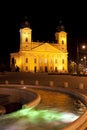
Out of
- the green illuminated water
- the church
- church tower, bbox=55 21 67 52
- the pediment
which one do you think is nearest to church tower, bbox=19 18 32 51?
the church

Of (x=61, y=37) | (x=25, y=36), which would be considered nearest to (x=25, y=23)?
(x=25, y=36)

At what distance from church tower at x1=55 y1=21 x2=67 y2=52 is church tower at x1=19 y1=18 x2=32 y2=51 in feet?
A: 39.2

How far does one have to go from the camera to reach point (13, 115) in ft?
44.5

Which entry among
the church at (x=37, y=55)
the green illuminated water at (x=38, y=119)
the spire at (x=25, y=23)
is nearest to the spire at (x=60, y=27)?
the church at (x=37, y=55)

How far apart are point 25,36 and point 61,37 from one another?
1446cm

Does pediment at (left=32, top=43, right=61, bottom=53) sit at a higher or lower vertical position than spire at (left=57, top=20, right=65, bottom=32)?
lower

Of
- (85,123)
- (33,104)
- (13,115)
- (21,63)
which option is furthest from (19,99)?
(21,63)

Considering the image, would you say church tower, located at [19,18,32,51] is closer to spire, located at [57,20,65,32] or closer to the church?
the church

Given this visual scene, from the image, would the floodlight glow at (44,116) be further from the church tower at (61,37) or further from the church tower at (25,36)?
the church tower at (61,37)

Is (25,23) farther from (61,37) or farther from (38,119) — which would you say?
(38,119)

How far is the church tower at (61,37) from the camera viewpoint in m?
110

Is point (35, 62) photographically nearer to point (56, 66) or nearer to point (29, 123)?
point (56, 66)

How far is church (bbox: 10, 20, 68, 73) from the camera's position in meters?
104

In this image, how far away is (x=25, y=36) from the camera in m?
105
